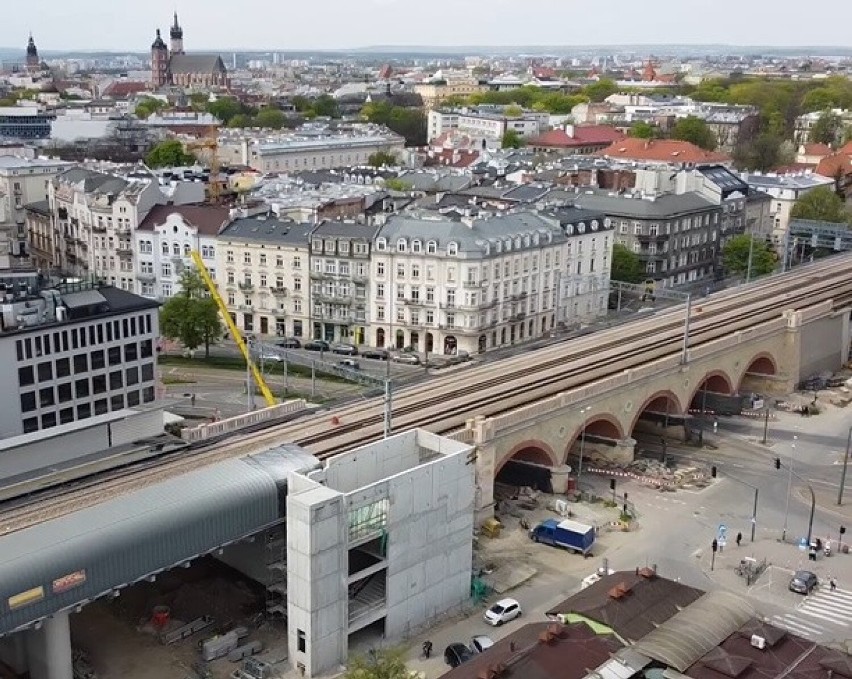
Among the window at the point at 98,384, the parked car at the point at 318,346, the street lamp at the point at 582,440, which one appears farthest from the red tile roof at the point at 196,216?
the street lamp at the point at 582,440

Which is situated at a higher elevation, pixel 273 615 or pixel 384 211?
pixel 384 211

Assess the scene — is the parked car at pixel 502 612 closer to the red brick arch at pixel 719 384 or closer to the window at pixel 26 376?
the window at pixel 26 376

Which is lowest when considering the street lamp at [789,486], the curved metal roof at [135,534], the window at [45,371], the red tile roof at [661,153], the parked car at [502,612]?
the street lamp at [789,486]

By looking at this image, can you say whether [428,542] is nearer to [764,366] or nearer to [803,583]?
[803,583]

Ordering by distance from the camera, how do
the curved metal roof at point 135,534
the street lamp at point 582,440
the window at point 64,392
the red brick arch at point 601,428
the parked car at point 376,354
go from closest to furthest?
the curved metal roof at point 135,534, the window at point 64,392, the street lamp at point 582,440, the red brick arch at point 601,428, the parked car at point 376,354

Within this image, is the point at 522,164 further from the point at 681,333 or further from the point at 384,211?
the point at 681,333

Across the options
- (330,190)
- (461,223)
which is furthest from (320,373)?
(330,190)
